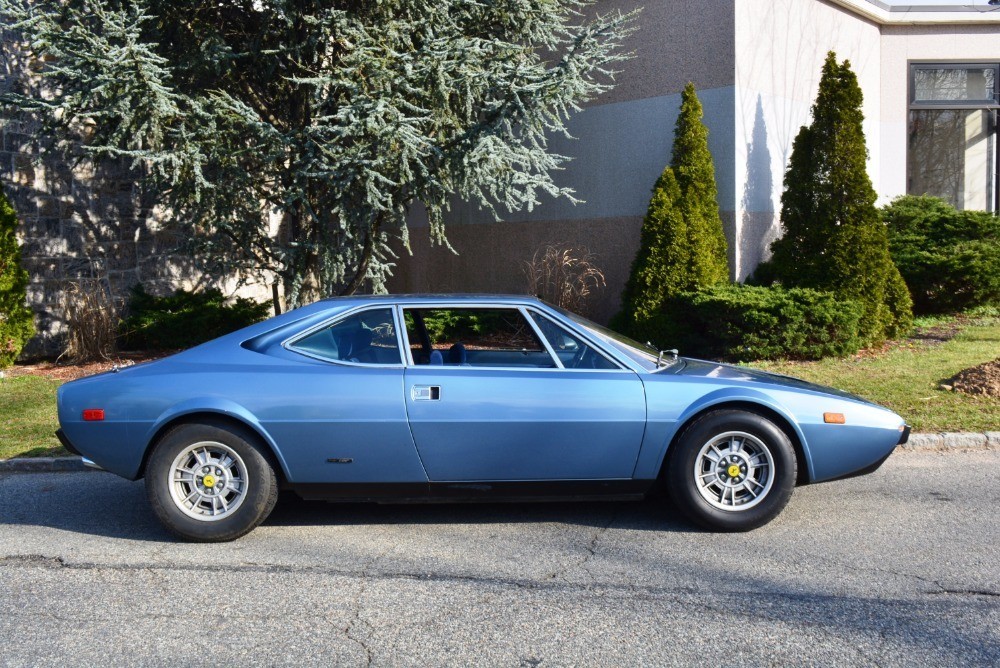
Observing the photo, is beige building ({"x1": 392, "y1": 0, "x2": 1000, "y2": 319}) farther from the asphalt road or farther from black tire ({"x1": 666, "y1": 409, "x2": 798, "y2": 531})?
black tire ({"x1": 666, "y1": 409, "x2": 798, "y2": 531})

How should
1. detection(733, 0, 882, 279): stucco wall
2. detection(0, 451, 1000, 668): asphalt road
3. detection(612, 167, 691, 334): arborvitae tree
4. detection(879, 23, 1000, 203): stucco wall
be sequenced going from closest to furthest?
detection(0, 451, 1000, 668): asphalt road → detection(612, 167, 691, 334): arborvitae tree → detection(733, 0, 882, 279): stucco wall → detection(879, 23, 1000, 203): stucco wall

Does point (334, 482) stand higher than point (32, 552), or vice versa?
point (334, 482)

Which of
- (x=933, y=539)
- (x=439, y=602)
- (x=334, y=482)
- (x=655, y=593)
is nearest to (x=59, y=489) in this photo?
(x=334, y=482)

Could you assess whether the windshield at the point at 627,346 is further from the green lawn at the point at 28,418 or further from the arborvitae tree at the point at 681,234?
the arborvitae tree at the point at 681,234

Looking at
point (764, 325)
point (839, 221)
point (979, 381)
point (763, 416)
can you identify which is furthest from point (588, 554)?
point (839, 221)

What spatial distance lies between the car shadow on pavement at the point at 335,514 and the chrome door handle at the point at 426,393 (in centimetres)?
88

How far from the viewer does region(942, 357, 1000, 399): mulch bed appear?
28.8ft

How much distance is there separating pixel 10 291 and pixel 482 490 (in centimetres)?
912

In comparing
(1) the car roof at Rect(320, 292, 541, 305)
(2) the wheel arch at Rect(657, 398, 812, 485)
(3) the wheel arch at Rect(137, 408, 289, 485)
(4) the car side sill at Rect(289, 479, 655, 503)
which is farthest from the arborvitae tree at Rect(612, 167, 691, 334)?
(3) the wheel arch at Rect(137, 408, 289, 485)

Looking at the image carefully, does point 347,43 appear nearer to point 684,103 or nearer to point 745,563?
point 684,103

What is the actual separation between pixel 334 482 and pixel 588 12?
34.2 feet

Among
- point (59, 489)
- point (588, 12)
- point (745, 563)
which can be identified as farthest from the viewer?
point (588, 12)

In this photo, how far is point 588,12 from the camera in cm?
1376

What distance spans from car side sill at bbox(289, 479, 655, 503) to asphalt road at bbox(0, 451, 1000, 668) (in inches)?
9.4
